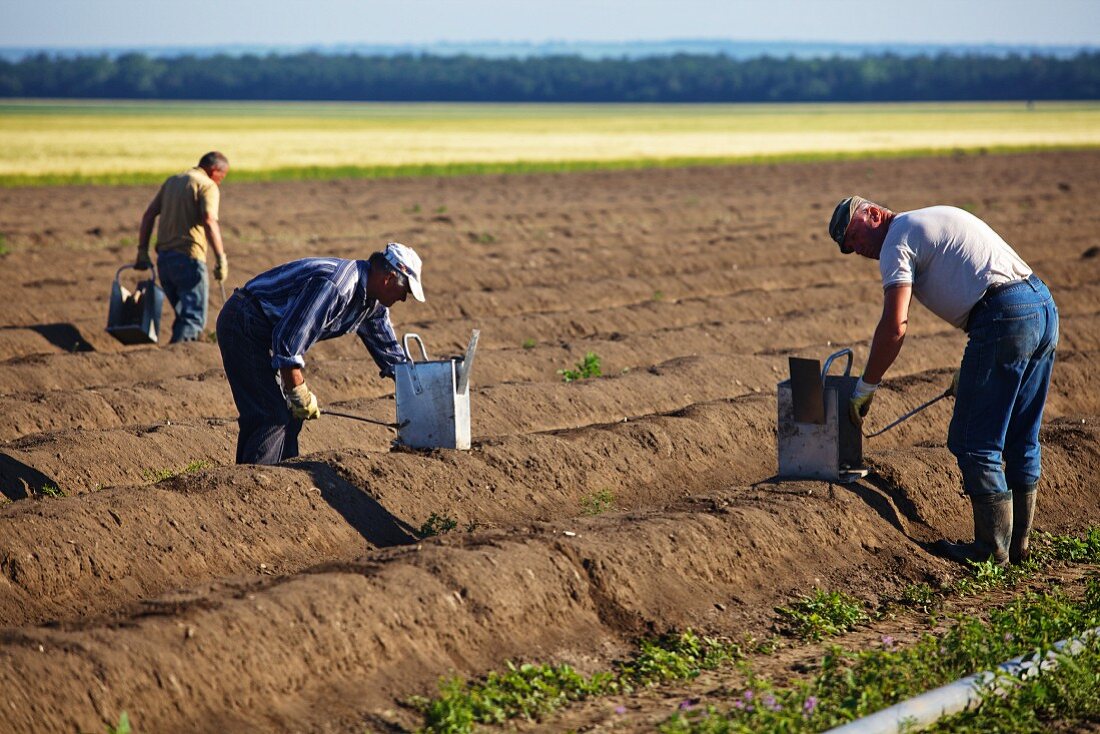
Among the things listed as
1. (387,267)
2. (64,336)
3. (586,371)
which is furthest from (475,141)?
(387,267)

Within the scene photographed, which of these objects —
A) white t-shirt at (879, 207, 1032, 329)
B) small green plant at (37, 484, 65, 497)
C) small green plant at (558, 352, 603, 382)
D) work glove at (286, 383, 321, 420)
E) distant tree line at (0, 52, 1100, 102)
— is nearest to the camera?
white t-shirt at (879, 207, 1032, 329)

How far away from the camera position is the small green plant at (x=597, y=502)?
23.5 feet

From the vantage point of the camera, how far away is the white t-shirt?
5.74 m

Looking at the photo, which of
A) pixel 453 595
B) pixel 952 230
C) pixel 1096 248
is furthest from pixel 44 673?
pixel 1096 248

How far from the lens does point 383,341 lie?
21.6 feet

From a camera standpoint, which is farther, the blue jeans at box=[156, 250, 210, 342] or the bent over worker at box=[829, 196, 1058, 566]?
the blue jeans at box=[156, 250, 210, 342]

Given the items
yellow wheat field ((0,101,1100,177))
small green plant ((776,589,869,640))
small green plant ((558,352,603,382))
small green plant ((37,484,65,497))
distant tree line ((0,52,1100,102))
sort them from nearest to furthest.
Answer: small green plant ((776,589,869,640)) → small green plant ((37,484,65,497)) → small green plant ((558,352,603,382)) → yellow wheat field ((0,101,1100,177)) → distant tree line ((0,52,1100,102))

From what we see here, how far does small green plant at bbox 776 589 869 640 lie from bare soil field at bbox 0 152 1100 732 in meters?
0.12

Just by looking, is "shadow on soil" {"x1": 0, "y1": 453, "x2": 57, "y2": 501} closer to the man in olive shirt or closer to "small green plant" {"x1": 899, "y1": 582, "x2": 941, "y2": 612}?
the man in olive shirt

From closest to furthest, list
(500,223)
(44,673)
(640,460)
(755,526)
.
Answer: (44,673) < (755,526) < (640,460) < (500,223)

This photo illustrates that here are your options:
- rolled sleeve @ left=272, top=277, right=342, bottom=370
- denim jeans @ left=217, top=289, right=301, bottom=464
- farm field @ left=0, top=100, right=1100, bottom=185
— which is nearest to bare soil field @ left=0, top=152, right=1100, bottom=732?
denim jeans @ left=217, top=289, right=301, bottom=464

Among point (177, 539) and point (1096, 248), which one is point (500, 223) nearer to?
point (1096, 248)

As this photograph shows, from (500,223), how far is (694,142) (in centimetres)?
A: 3493

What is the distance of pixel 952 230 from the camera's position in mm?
5762
